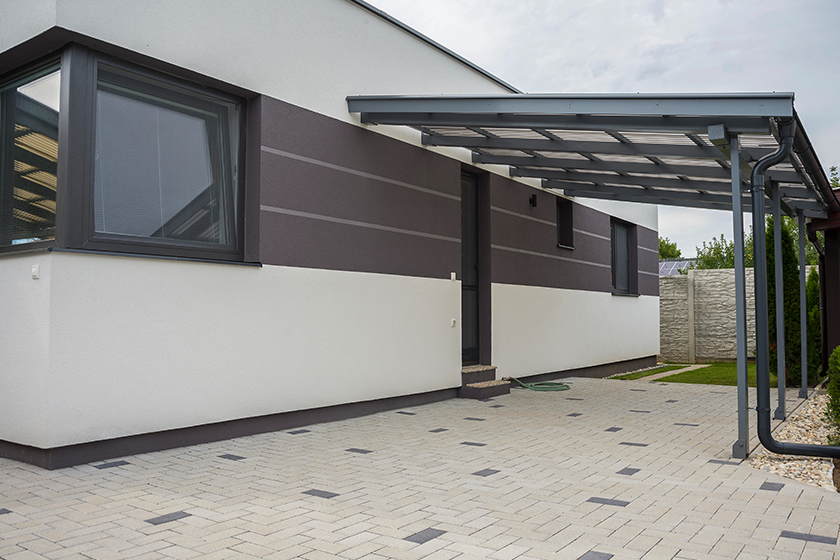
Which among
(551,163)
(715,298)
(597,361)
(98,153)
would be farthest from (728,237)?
(98,153)

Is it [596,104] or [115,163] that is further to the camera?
[596,104]

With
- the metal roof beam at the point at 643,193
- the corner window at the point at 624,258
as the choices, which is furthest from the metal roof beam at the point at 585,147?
the corner window at the point at 624,258

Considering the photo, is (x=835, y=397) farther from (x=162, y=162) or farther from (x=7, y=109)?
(x=7, y=109)

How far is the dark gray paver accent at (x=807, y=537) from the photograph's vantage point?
2.85 m

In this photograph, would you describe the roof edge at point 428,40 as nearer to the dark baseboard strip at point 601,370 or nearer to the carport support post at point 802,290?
the carport support post at point 802,290

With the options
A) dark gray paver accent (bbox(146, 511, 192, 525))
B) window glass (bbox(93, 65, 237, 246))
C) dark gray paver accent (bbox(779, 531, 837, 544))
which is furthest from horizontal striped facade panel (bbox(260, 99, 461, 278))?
dark gray paver accent (bbox(779, 531, 837, 544))

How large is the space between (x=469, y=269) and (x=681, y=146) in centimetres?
356

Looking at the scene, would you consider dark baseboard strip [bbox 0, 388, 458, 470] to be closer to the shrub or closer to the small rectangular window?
the shrub

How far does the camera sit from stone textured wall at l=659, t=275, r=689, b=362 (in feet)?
52.0

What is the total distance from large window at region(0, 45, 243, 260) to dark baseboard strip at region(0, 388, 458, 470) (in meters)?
1.37

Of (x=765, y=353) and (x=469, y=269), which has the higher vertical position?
(x=469, y=269)

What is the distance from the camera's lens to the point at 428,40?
7.84 metres

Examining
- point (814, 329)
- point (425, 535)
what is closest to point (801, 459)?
point (425, 535)

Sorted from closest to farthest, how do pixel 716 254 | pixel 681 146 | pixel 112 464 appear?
pixel 112 464, pixel 681 146, pixel 716 254
